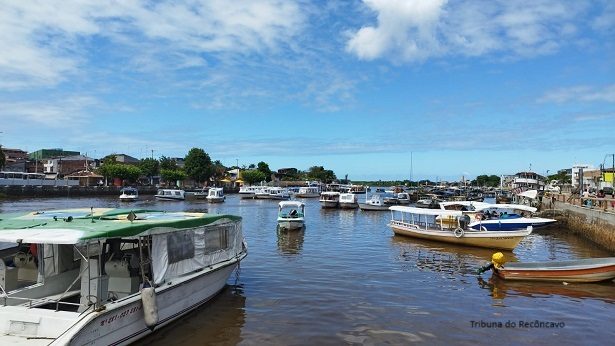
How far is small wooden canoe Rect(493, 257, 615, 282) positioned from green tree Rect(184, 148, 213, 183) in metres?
119

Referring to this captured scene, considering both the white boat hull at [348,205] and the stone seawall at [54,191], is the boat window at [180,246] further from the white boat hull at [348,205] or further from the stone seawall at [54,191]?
the stone seawall at [54,191]

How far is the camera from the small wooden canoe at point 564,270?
18141mm

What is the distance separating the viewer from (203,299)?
1463cm

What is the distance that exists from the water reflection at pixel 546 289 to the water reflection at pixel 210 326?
9466 millimetres

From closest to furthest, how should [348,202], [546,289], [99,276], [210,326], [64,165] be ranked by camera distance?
[99,276]
[210,326]
[546,289]
[348,202]
[64,165]

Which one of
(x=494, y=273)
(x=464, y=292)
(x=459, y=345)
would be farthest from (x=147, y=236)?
(x=494, y=273)

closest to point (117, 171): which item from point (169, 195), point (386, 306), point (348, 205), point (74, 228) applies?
point (169, 195)

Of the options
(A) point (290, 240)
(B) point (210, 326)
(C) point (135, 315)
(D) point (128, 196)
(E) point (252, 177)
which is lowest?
(B) point (210, 326)

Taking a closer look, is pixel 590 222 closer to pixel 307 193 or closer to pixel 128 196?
pixel 128 196

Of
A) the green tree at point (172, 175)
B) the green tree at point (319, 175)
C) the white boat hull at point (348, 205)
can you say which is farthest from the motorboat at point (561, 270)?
the green tree at point (319, 175)

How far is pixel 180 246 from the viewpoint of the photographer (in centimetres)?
1289

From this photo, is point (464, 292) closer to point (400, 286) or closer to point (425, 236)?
point (400, 286)

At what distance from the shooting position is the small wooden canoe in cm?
1814

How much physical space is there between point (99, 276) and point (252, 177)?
473ft
